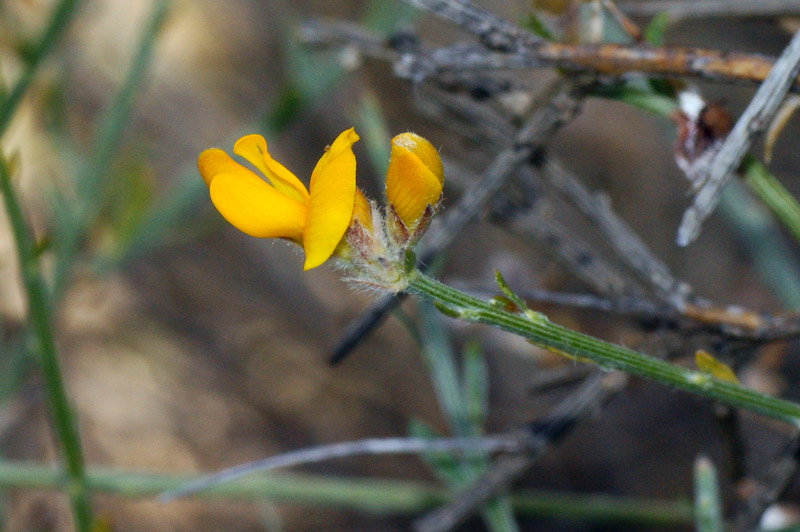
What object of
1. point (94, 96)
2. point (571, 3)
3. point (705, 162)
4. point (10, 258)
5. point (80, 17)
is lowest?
point (705, 162)

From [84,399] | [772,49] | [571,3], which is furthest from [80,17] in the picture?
[772,49]

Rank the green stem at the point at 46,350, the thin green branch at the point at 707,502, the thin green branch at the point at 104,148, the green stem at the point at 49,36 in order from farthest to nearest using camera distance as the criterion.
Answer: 1. the thin green branch at the point at 104,148
2. the green stem at the point at 49,36
3. the green stem at the point at 46,350
4. the thin green branch at the point at 707,502

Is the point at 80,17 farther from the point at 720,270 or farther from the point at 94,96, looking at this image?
the point at 720,270

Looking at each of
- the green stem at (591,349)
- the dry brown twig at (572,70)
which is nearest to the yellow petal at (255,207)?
the green stem at (591,349)

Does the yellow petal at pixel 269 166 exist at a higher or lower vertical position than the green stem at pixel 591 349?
higher

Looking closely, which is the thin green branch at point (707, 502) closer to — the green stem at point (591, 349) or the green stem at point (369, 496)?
the green stem at point (591, 349)

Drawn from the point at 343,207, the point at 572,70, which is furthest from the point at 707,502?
the point at 343,207

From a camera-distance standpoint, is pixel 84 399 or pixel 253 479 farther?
pixel 84 399

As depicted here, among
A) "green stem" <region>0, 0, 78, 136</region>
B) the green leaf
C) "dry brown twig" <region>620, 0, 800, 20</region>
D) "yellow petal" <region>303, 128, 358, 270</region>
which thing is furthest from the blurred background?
"yellow petal" <region>303, 128, 358, 270</region>

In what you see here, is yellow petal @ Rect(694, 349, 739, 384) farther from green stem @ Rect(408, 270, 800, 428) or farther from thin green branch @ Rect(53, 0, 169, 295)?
thin green branch @ Rect(53, 0, 169, 295)
